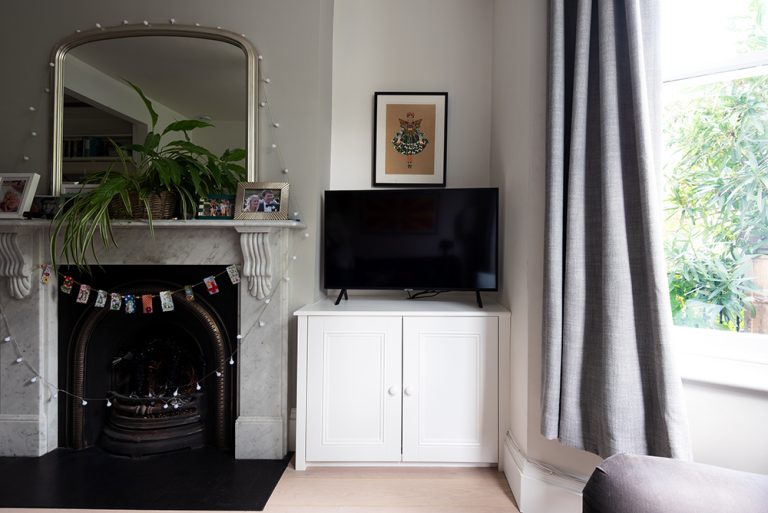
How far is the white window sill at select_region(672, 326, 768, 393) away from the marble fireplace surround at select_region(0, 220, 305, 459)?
1592 millimetres

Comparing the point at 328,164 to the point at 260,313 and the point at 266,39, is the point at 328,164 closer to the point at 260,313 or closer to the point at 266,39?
the point at 266,39

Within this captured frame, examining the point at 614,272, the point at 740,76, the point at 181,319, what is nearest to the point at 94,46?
the point at 181,319

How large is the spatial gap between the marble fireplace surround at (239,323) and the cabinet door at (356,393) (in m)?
0.23

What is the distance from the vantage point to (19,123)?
1.86 m

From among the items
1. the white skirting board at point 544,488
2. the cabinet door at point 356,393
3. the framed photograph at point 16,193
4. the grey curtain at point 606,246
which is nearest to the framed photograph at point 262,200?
the cabinet door at point 356,393

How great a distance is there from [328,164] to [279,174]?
328 millimetres

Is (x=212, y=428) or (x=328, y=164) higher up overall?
(x=328, y=164)

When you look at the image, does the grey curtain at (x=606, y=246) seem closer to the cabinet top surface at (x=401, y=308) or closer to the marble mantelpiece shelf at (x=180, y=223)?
the cabinet top surface at (x=401, y=308)

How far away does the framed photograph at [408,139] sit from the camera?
6.87ft

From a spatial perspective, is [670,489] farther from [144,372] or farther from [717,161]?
[144,372]

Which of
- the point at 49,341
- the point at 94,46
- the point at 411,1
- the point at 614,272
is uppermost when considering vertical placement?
the point at 411,1

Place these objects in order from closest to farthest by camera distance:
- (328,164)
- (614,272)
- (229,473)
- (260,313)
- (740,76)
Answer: (614,272), (740,76), (229,473), (260,313), (328,164)

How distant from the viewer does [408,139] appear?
211 cm

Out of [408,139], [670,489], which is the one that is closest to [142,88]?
[408,139]
